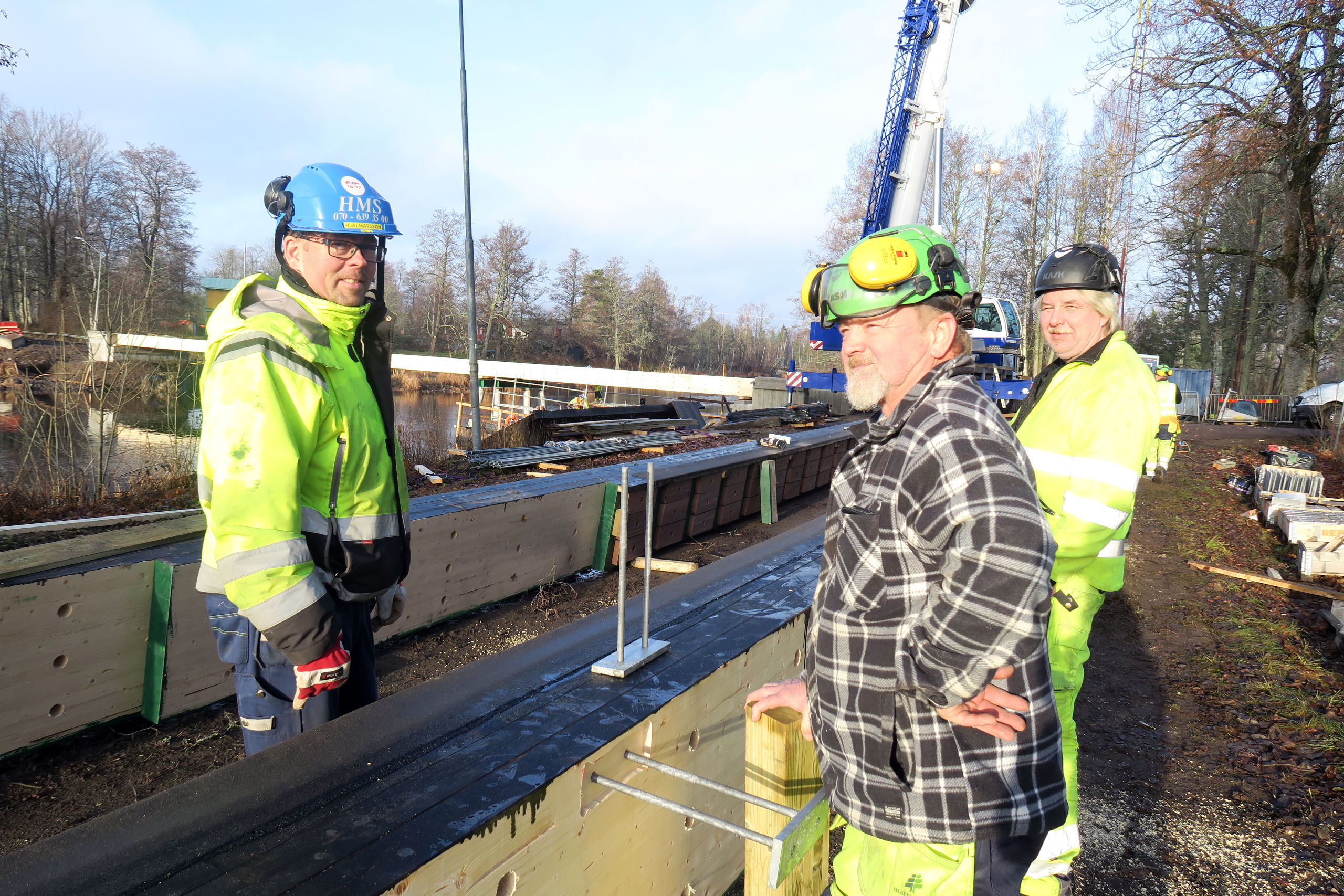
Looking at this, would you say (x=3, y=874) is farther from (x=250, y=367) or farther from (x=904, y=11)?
(x=904, y=11)

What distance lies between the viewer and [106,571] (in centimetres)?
348

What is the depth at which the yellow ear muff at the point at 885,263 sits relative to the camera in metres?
1.57

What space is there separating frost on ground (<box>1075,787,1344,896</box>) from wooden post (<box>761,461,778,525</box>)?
572cm

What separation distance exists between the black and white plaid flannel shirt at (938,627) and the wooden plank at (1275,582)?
7001 millimetres

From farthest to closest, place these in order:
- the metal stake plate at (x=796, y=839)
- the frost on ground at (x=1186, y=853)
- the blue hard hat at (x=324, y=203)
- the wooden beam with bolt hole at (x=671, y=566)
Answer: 1. the wooden beam with bolt hole at (x=671, y=566)
2. the frost on ground at (x=1186, y=853)
3. the blue hard hat at (x=324, y=203)
4. the metal stake plate at (x=796, y=839)

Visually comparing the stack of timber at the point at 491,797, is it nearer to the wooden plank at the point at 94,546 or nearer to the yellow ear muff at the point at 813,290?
the yellow ear muff at the point at 813,290

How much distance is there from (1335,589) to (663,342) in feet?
200

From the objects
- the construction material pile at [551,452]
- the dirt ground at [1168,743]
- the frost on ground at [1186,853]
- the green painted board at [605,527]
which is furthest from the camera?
the construction material pile at [551,452]

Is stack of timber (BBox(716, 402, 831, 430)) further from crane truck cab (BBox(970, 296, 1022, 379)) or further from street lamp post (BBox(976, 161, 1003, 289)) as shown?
street lamp post (BBox(976, 161, 1003, 289))

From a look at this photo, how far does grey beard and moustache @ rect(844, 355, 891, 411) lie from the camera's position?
1656mm

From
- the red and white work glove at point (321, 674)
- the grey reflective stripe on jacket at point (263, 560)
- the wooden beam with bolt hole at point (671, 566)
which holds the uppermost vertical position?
the grey reflective stripe on jacket at point (263, 560)

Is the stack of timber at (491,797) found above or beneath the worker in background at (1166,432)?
beneath

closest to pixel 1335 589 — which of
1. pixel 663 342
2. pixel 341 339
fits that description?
pixel 341 339

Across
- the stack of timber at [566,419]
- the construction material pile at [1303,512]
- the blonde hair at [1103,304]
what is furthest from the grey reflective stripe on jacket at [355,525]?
the stack of timber at [566,419]
